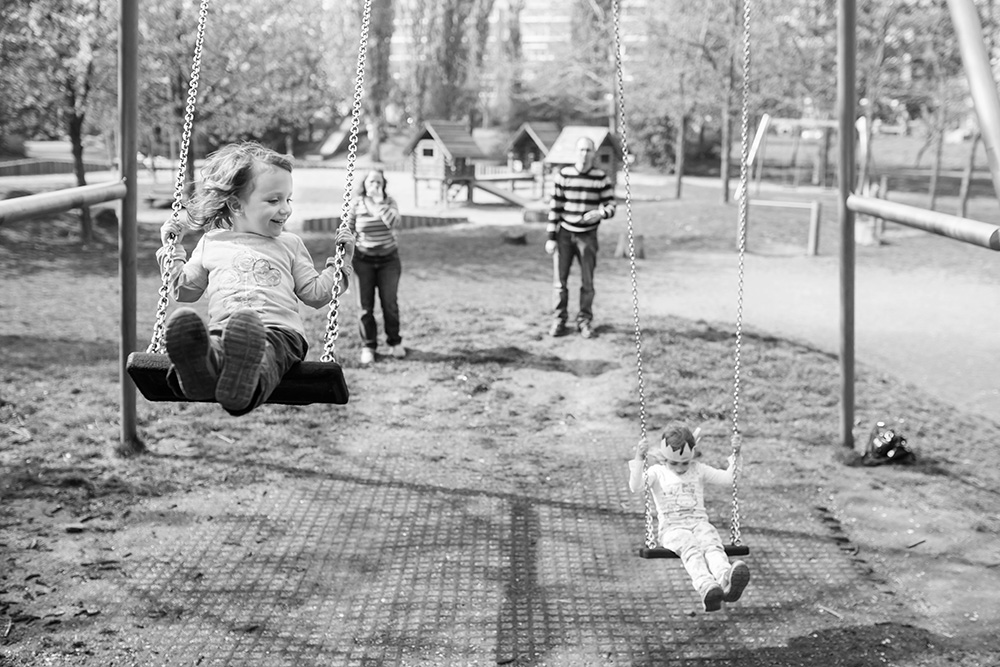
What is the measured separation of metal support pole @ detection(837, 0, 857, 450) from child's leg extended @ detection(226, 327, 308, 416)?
4.17 metres

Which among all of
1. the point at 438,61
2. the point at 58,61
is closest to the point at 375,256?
the point at 58,61

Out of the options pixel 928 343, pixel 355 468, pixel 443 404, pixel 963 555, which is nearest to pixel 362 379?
pixel 443 404

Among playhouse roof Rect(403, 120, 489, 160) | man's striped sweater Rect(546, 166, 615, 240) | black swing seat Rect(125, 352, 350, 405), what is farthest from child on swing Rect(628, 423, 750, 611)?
playhouse roof Rect(403, 120, 489, 160)

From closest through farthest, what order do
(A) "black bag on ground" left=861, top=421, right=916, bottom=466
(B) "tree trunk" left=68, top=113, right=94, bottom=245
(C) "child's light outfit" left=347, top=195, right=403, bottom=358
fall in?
(A) "black bag on ground" left=861, top=421, right=916, bottom=466
(C) "child's light outfit" left=347, top=195, right=403, bottom=358
(B) "tree trunk" left=68, top=113, right=94, bottom=245

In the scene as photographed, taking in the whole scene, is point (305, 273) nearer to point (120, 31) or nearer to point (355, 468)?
point (355, 468)

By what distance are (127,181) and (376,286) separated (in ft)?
9.56

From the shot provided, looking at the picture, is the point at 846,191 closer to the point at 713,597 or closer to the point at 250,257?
the point at 713,597

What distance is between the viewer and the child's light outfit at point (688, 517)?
14.4ft

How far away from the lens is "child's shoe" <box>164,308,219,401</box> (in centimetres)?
327

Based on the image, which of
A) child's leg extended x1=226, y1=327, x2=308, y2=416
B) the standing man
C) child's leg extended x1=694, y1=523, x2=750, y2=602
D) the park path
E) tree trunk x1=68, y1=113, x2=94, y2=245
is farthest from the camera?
tree trunk x1=68, y1=113, x2=94, y2=245

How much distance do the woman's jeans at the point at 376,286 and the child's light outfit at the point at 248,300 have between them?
4.13 meters

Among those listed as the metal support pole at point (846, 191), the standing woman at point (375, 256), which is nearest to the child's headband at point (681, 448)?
the metal support pole at point (846, 191)

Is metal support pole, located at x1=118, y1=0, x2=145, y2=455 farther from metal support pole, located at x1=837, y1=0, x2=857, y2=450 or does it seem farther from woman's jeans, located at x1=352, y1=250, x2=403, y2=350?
metal support pole, located at x1=837, y1=0, x2=857, y2=450

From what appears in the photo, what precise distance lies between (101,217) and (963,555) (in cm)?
1575
